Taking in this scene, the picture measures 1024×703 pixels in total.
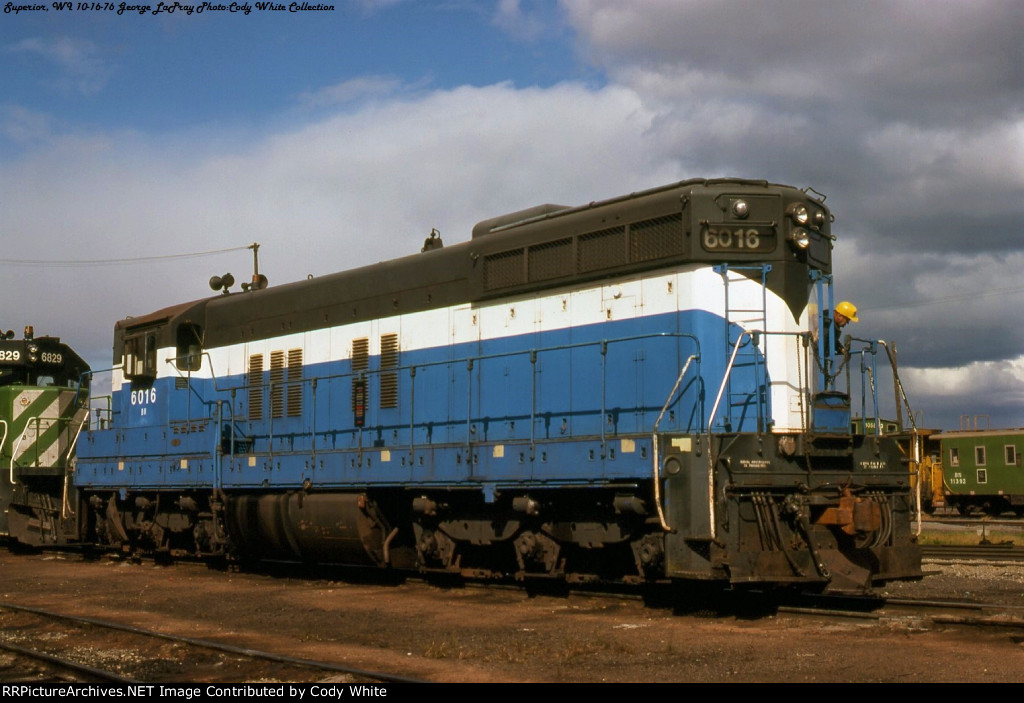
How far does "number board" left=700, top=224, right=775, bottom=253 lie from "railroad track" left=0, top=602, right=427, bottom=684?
16.8 ft

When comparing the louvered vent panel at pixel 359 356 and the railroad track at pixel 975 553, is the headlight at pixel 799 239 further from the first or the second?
the railroad track at pixel 975 553

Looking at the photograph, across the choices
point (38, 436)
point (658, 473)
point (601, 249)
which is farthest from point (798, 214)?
point (38, 436)

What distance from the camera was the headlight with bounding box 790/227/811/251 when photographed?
32.6 feet

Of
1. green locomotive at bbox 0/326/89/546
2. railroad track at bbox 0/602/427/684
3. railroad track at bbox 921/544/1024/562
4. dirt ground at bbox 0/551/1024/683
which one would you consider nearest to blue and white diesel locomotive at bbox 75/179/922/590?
dirt ground at bbox 0/551/1024/683

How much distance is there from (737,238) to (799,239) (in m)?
0.59

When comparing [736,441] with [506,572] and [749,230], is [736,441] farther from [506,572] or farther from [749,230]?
[506,572]

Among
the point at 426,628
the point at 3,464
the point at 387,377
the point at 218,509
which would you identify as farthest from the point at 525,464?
the point at 3,464

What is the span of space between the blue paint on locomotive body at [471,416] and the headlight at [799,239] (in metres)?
0.97

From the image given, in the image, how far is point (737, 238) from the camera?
9898 millimetres

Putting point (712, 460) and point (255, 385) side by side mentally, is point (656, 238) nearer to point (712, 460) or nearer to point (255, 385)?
point (712, 460)

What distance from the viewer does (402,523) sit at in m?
12.7

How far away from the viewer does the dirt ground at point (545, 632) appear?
6988mm

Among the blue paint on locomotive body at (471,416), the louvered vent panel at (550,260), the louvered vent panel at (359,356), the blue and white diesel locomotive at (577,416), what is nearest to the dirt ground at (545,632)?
the blue and white diesel locomotive at (577,416)

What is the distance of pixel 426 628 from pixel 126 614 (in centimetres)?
329
